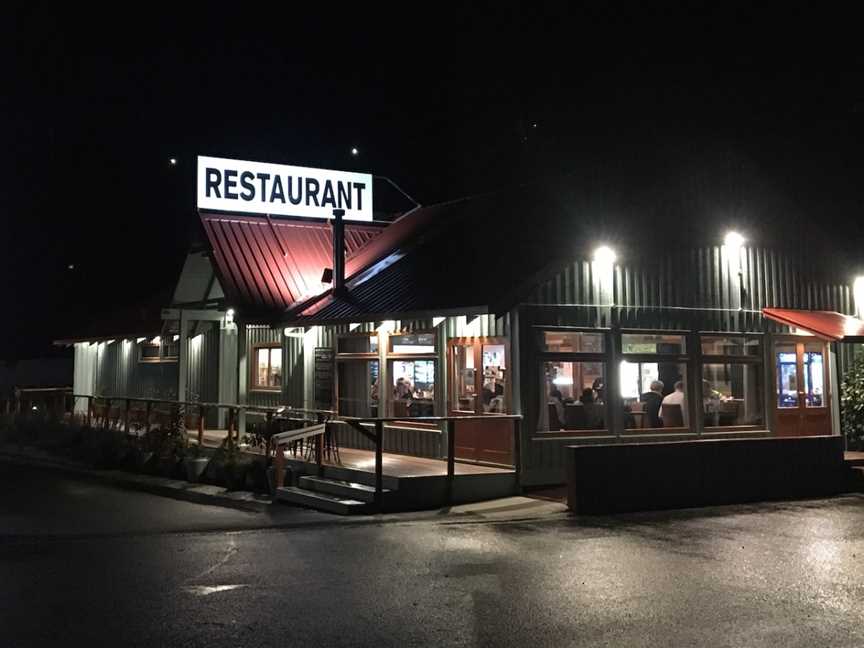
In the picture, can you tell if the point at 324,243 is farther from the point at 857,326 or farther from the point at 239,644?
the point at 239,644

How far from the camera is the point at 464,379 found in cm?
1416

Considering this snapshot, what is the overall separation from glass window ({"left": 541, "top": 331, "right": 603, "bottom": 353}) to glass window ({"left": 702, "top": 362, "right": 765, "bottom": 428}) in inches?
98.0

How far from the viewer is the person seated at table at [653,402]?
564 inches

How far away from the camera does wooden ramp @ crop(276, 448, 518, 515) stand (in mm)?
11445

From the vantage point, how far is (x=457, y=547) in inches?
356

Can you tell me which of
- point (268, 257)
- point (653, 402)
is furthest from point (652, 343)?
point (268, 257)

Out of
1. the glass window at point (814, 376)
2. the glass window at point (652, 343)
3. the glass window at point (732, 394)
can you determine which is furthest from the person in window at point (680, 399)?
the glass window at point (814, 376)

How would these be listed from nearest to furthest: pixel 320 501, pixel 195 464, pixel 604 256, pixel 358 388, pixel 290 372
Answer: pixel 320 501 < pixel 604 256 < pixel 195 464 < pixel 358 388 < pixel 290 372

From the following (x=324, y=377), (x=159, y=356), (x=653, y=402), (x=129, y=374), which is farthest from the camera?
(x=129, y=374)

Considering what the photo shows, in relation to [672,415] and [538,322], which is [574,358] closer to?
[538,322]

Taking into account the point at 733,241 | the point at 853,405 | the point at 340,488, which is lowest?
the point at 340,488

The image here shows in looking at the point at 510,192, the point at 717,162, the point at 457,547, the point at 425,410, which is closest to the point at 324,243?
the point at 510,192

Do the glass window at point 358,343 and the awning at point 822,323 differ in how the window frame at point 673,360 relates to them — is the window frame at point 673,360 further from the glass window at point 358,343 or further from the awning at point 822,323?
the glass window at point 358,343

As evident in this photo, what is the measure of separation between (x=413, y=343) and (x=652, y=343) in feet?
13.9
